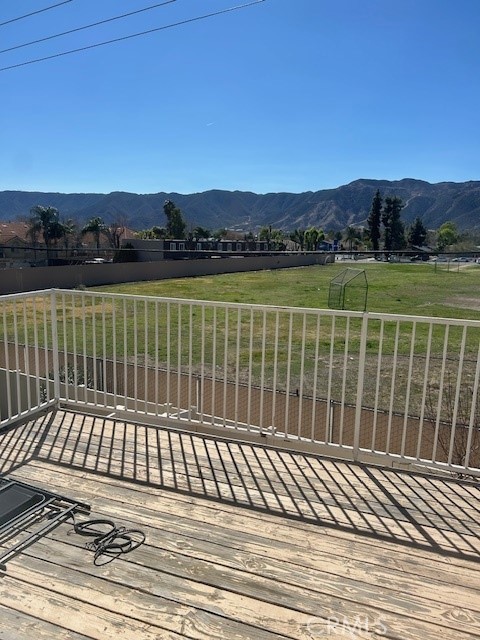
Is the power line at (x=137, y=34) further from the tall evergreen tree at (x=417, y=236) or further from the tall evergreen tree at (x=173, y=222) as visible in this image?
the tall evergreen tree at (x=417, y=236)

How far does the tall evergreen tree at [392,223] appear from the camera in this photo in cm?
5603

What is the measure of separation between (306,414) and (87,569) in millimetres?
5855

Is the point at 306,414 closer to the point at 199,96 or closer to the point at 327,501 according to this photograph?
the point at 327,501

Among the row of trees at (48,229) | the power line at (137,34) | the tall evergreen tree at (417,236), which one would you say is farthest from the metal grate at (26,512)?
the tall evergreen tree at (417,236)

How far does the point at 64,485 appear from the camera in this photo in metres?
2.18

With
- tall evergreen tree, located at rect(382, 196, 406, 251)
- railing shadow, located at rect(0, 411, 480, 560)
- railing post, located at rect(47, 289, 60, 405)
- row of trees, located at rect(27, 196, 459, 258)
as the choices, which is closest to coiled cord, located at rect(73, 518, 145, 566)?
railing shadow, located at rect(0, 411, 480, 560)

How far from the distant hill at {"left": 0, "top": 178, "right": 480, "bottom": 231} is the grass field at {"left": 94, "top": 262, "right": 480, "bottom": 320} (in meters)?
78.0

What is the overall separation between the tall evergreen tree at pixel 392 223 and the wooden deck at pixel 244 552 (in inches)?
2222

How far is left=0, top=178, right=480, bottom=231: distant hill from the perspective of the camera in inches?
4533

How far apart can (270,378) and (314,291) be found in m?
17.1

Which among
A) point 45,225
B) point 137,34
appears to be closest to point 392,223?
point 45,225

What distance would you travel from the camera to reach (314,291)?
91.7 ft

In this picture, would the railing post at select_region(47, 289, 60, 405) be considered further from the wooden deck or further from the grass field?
the grass field

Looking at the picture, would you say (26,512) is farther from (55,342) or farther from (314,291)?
(314,291)
